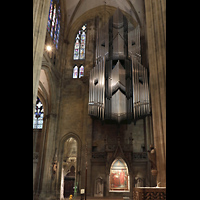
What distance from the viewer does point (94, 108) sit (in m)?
12.9

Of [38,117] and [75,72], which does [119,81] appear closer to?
[75,72]

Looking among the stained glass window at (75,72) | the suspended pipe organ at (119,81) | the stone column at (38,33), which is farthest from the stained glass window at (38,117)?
the stone column at (38,33)

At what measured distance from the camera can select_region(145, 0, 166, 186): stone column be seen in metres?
6.23

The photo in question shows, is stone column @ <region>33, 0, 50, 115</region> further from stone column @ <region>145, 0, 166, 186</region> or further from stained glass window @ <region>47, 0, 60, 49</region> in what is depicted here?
stained glass window @ <region>47, 0, 60, 49</region>

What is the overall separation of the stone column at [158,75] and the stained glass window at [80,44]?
9.48 meters

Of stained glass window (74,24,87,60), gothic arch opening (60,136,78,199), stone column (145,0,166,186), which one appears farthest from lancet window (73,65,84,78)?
stone column (145,0,166,186)

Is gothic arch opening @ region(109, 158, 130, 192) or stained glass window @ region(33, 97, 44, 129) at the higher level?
stained glass window @ region(33, 97, 44, 129)

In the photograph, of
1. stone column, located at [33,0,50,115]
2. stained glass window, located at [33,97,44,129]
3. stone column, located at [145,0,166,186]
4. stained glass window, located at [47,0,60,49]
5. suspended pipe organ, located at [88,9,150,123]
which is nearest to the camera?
stone column, located at [145,0,166,186]

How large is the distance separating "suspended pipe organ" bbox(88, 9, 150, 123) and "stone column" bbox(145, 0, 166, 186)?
5.32m

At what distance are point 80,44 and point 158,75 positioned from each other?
12024 millimetres

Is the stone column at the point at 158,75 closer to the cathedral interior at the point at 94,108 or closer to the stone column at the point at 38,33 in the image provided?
the cathedral interior at the point at 94,108

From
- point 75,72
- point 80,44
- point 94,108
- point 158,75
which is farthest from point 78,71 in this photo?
point 158,75

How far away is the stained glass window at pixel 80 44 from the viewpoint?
56.7 feet

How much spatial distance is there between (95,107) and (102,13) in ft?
33.8
